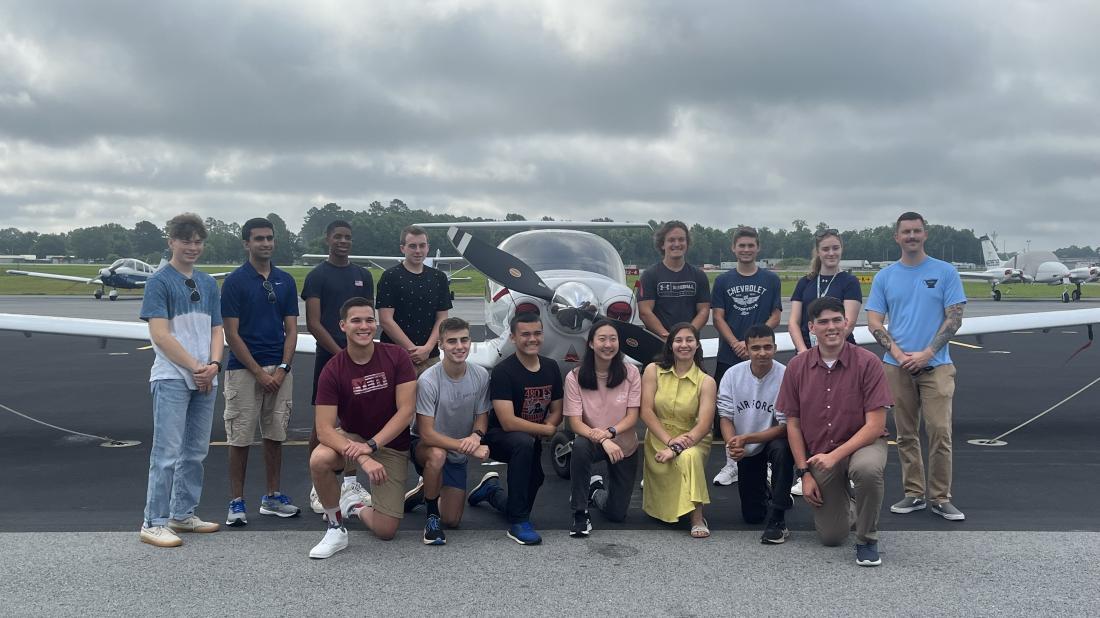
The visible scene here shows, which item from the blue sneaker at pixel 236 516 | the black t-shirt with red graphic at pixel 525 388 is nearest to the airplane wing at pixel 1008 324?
the black t-shirt with red graphic at pixel 525 388

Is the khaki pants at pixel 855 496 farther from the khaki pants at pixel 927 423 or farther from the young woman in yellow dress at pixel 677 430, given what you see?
the khaki pants at pixel 927 423

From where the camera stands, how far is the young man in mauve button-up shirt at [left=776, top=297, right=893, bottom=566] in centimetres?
399

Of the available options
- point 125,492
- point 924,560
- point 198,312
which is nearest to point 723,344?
point 924,560

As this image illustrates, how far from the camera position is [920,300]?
Result: 4961mm

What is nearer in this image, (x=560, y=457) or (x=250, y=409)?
(x=250, y=409)

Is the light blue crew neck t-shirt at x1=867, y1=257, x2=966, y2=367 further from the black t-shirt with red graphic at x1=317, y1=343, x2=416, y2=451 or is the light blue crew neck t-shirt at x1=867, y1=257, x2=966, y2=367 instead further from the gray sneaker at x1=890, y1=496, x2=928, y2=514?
the black t-shirt with red graphic at x1=317, y1=343, x2=416, y2=451

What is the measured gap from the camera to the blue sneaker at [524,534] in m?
4.23

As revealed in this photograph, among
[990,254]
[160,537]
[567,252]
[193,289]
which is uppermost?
[990,254]

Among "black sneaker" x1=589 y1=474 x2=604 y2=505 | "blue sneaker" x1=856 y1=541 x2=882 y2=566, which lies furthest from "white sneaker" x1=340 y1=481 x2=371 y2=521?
"blue sneaker" x1=856 y1=541 x2=882 y2=566

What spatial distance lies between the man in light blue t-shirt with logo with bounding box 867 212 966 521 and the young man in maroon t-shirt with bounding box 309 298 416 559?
10.3 ft

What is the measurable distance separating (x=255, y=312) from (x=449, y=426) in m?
1.46

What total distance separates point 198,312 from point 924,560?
4.27 metres

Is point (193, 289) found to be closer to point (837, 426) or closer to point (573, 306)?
point (573, 306)

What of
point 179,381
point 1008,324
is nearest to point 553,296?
point 179,381
